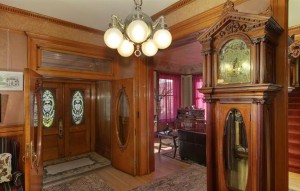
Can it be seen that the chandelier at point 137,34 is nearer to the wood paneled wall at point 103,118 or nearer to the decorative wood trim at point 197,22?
the decorative wood trim at point 197,22

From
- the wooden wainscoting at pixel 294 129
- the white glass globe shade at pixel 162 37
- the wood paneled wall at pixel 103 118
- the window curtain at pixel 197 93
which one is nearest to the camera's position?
the white glass globe shade at pixel 162 37

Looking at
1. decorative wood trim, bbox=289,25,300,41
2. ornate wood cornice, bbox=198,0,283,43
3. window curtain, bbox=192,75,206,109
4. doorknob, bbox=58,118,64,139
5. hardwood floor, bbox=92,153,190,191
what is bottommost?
hardwood floor, bbox=92,153,190,191

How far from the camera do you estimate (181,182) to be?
3398 millimetres

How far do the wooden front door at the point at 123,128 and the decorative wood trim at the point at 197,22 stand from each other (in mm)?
1359

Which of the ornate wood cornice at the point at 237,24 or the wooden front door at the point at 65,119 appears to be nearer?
the ornate wood cornice at the point at 237,24

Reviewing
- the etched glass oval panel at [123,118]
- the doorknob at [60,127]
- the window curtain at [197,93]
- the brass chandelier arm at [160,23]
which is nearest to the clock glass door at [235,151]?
the brass chandelier arm at [160,23]

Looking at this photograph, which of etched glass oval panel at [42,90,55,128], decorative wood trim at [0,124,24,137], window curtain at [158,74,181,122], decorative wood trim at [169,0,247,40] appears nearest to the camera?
decorative wood trim at [169,0,247,40]

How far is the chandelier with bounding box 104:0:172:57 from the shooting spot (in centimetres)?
146

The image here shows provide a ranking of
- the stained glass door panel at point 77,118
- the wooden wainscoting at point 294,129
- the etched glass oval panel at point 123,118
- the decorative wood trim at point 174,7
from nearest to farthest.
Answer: the decorative wood trim at point 174,7
the wooden wainscoting at point 294,129
the etched glass oval panel at point 123,118
the stained glass door panel at point 77,118

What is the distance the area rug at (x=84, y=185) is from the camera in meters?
3.23

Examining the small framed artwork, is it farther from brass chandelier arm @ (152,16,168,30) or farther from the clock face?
the clock face

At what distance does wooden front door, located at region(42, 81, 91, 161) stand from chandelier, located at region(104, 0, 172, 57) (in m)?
3.59

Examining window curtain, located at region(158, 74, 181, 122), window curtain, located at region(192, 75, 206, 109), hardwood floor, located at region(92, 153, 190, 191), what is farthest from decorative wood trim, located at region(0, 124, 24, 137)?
window curtain, located at region(192, 75, 206, 109)

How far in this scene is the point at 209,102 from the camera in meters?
1.92
